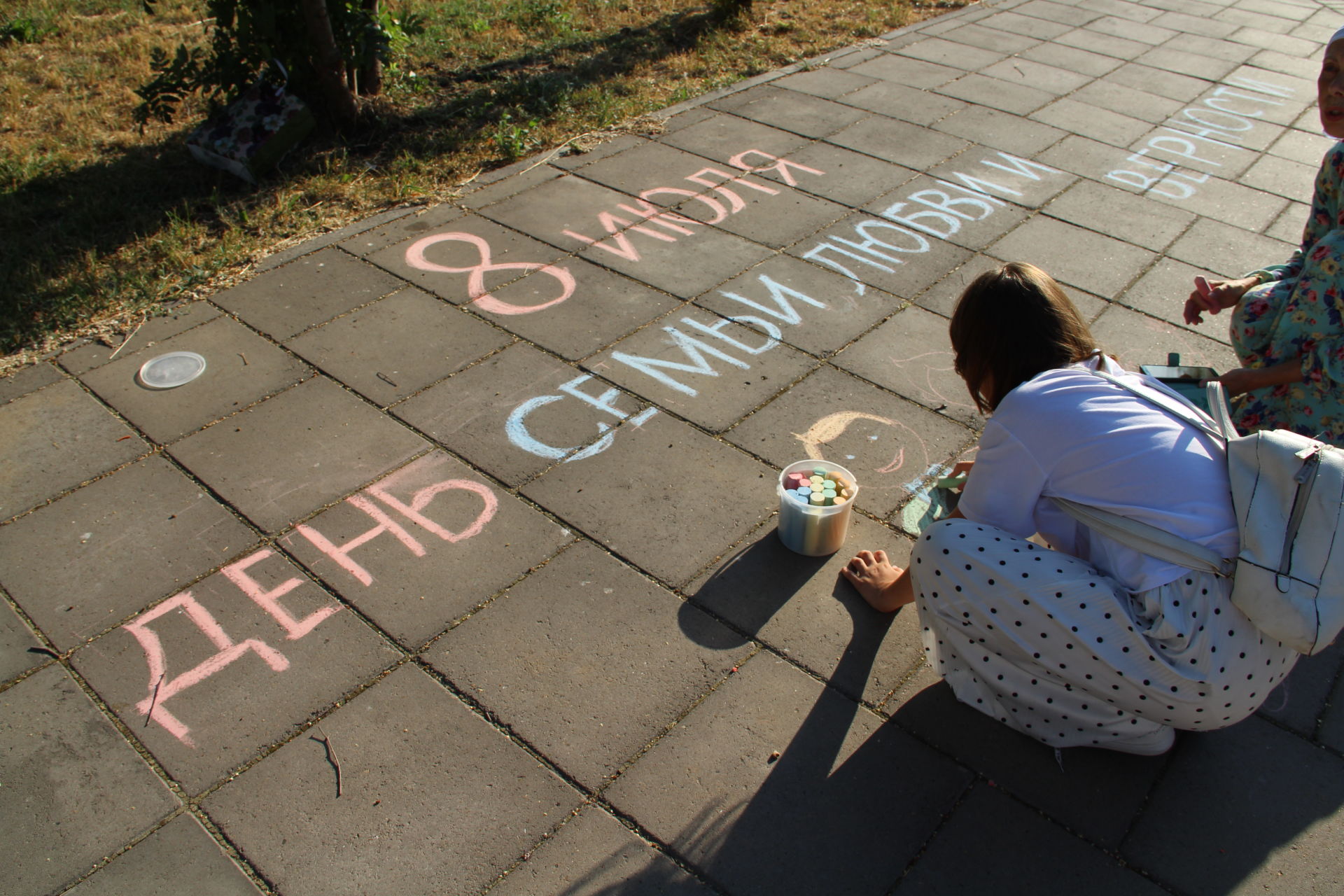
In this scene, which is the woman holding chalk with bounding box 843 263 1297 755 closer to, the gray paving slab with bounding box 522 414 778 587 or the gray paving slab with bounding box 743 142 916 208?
the gray paving slab with bounding box 522 414 778 587

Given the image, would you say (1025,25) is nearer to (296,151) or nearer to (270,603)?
(296,151)

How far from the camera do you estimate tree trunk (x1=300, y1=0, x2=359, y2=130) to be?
5.70 metres

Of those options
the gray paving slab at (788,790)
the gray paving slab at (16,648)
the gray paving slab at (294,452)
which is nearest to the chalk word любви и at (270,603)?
the gray paving slab at (294,452)

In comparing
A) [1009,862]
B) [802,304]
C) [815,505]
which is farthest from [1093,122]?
[1009,862]

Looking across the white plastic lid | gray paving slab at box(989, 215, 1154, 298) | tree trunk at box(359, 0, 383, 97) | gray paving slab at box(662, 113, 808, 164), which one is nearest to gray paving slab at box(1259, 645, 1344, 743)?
gray paving slab at box(989, 215, 1154, 298)

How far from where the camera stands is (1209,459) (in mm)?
2121

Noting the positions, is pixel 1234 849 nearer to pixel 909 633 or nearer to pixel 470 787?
pixel 909 633

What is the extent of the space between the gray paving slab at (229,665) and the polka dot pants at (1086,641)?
163cm

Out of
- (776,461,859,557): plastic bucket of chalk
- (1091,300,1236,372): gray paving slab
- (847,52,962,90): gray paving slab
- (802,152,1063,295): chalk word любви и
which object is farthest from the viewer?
(847,52,962,90): gray paving slab

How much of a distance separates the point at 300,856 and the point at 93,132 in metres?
6.03

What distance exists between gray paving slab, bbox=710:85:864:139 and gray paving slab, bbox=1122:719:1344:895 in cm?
475

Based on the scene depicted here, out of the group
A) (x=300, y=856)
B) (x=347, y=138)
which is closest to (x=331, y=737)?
(x=300, y=856)

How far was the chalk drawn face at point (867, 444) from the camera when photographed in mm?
3492

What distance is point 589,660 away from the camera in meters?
2.74
